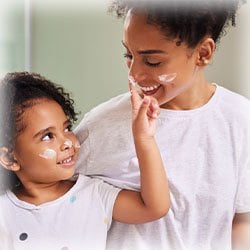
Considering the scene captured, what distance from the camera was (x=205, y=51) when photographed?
61cm

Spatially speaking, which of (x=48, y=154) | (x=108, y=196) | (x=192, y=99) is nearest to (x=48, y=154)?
(x=48, y=154)

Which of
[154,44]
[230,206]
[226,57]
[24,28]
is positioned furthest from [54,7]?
[230,206]

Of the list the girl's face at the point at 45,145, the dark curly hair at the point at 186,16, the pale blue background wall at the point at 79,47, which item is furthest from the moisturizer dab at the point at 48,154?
the dark curly hair at the point at 186,16

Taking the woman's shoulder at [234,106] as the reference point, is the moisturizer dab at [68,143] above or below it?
below

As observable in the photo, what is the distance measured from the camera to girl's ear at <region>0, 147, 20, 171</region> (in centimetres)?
63

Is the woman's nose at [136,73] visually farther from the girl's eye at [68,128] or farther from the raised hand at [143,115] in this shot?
the girl's eye at [68,128]

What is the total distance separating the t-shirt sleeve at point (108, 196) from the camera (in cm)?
64

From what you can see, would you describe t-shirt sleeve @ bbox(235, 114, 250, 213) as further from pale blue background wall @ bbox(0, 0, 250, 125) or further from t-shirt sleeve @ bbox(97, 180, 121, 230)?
t-shirt sleeve @ bbox(97, 180, 121, 230)

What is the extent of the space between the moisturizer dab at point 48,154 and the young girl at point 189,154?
2.4 inches

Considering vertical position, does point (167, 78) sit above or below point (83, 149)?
above

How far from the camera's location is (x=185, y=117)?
25.8 inches

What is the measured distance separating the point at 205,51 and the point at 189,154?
15cm

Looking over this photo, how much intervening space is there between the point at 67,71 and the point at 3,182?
7.6 inches

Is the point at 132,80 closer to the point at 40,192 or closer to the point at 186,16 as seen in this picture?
the point at 186,16
